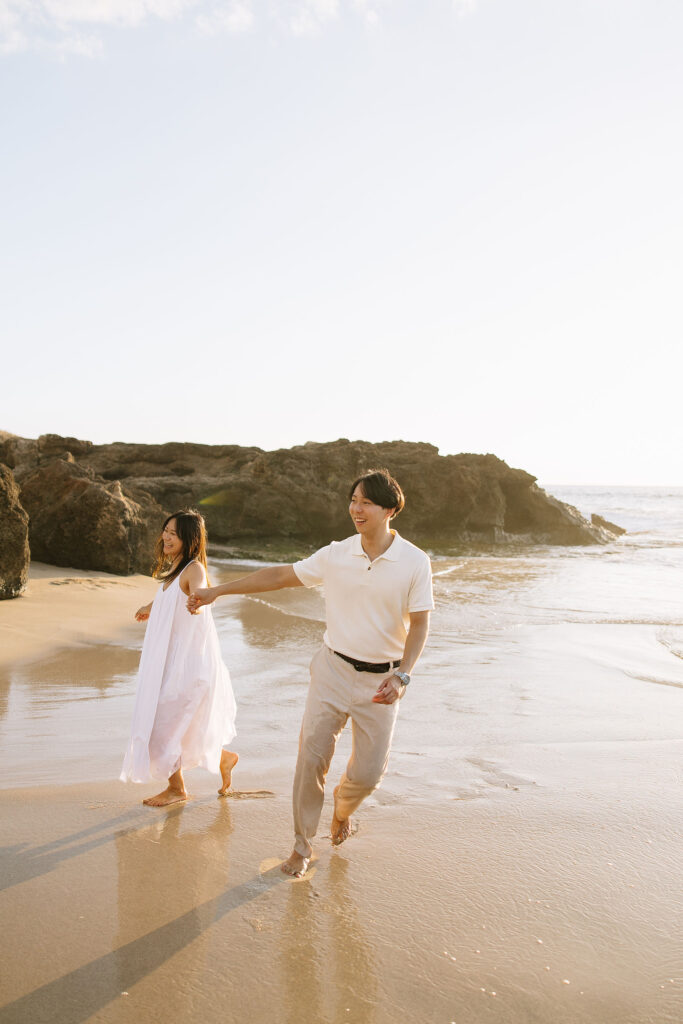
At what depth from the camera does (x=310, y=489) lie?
23938 millimetres

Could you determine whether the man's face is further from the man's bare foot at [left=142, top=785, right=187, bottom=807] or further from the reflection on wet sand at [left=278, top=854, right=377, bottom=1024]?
the man's bare foot at [left=142, top=785, right=187, bottom=807]

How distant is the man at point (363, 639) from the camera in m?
3.64

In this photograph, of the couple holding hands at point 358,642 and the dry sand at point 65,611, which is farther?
the dry sand at point 65,611

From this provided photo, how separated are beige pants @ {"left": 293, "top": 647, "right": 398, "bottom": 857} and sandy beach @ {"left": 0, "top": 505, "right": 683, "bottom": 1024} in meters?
0.30

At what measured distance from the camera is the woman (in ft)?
14.2

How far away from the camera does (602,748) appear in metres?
5.59

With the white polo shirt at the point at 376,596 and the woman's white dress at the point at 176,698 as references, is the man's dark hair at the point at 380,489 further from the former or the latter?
the woman's white dress at the point at 176,698

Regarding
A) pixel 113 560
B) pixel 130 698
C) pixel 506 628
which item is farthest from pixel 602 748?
pixel 113 560

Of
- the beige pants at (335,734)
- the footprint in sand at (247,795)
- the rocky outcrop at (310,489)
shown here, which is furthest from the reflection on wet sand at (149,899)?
the rocky outcrop at (310,489)

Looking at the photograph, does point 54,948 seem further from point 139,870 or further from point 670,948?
point 670,948

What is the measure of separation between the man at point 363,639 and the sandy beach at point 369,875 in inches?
16.5

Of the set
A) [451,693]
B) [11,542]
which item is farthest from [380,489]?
[11,542]

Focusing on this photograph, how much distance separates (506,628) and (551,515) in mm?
18808

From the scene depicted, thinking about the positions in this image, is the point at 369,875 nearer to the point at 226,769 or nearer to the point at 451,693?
the point at 226,769
